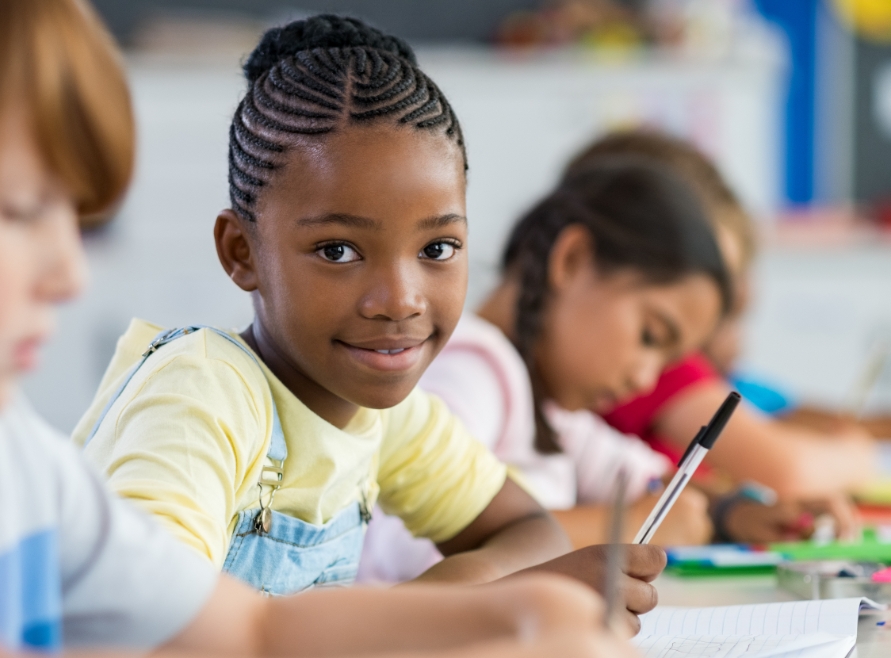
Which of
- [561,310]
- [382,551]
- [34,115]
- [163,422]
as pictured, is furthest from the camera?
[561,310]

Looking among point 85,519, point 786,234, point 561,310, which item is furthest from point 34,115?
point 786,234

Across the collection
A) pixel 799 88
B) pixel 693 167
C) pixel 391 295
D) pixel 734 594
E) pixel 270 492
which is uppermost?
pixel 799 88

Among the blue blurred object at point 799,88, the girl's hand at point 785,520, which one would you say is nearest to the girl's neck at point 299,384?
the girl's hand at point 785,520

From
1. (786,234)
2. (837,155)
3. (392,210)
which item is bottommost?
(392,210)

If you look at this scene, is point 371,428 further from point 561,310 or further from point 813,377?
point 813,377

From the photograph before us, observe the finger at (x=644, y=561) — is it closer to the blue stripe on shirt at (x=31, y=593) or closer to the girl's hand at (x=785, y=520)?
the blue stripe on shirt at (x=31, y=593)

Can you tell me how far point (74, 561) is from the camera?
0.40m

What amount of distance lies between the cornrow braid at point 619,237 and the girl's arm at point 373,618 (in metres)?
0.77

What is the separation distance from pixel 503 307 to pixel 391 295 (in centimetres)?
71

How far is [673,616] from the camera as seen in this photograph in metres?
0.70

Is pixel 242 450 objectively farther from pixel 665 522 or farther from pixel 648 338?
pixel 648 338

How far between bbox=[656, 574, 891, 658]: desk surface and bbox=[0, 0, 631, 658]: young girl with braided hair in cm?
34

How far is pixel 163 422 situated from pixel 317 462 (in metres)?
0.14

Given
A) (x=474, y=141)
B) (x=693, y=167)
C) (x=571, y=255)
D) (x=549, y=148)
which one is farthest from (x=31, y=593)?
(x=549, y=148)
